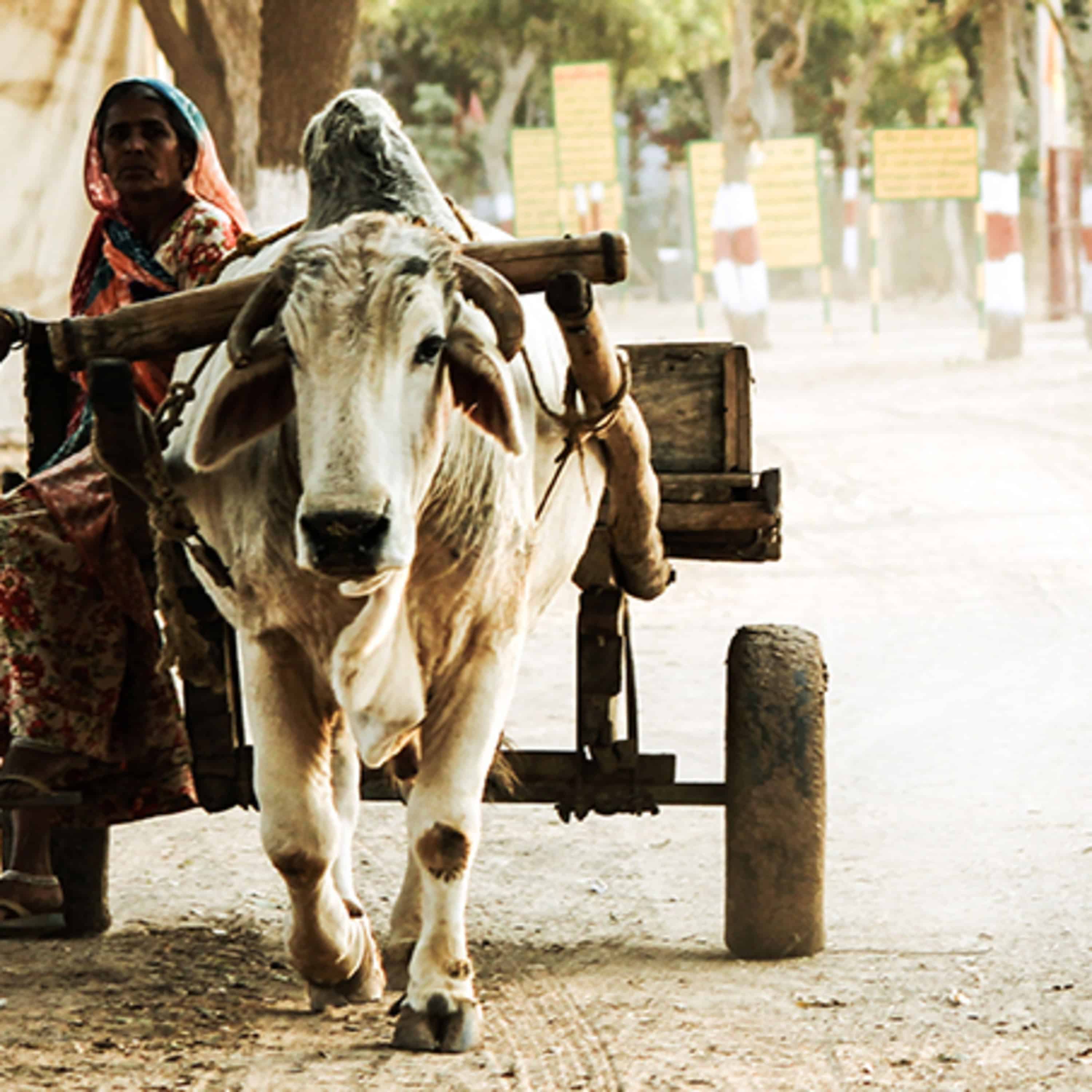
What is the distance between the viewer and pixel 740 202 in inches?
871

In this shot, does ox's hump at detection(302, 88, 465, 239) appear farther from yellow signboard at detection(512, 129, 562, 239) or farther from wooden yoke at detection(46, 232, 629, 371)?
yellow signboard at detection(512, 129, 562, 239)

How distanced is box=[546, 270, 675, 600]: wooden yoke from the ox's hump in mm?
337

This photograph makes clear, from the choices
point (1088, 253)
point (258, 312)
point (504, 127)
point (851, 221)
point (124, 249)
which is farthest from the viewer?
point (851, 221)

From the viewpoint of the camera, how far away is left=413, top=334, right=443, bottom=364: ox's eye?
3.29m

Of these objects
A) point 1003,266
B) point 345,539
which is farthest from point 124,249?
point 1003,266

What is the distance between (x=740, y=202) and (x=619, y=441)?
60.1ft

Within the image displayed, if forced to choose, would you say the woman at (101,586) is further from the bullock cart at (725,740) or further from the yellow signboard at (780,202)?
the yellow signboard at (780,202)

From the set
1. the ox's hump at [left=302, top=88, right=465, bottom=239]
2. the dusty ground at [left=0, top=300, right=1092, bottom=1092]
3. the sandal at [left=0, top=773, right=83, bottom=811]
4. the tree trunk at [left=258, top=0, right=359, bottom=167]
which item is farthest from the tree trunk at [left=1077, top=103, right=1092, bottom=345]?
the sandal at [left=0, top=773, right=83, bottom=811]

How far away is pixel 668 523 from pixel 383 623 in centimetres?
136

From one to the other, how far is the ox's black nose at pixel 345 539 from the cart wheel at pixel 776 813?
1466 millimetres

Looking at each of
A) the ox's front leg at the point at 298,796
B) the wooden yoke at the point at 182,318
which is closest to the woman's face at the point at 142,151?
A: the wooden yoke at the point at 182,318

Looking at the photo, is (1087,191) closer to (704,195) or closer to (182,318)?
(704,195)

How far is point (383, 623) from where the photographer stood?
345cm

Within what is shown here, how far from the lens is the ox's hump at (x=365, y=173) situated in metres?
3.82
